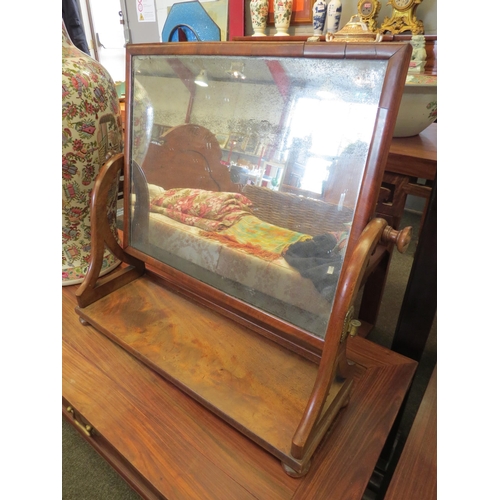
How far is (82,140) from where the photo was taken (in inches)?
26.4

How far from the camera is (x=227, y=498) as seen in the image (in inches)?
17.6

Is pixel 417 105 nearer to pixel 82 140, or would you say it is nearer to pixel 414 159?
pixel 414 159

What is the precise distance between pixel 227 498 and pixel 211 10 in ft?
7.36

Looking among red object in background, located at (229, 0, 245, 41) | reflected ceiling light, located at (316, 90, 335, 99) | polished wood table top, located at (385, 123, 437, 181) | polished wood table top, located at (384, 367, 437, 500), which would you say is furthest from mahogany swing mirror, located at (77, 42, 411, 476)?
red object in background, located at (229, 0, 245, 41)

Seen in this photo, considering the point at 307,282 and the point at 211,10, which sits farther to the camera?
the point at 211,10

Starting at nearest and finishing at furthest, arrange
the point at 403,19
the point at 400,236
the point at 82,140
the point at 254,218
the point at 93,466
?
the point at 400,236, the point at 254,218, the point at 82,140, the point at 93,466, the point at 403,19

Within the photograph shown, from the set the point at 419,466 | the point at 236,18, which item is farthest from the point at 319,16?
the point at 419,466

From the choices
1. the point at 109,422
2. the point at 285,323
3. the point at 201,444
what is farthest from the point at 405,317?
the point at 109,422

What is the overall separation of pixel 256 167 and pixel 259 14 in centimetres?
155

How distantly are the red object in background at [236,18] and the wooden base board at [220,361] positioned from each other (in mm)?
1728

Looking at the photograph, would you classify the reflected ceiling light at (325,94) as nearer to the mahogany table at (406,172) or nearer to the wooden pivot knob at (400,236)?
the wooden pivot knob at (400,236)

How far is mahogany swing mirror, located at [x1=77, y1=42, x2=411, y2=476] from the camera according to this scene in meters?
0.43

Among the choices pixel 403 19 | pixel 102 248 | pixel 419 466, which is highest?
pixel 403 19

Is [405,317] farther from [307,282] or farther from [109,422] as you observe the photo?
[109,422]
